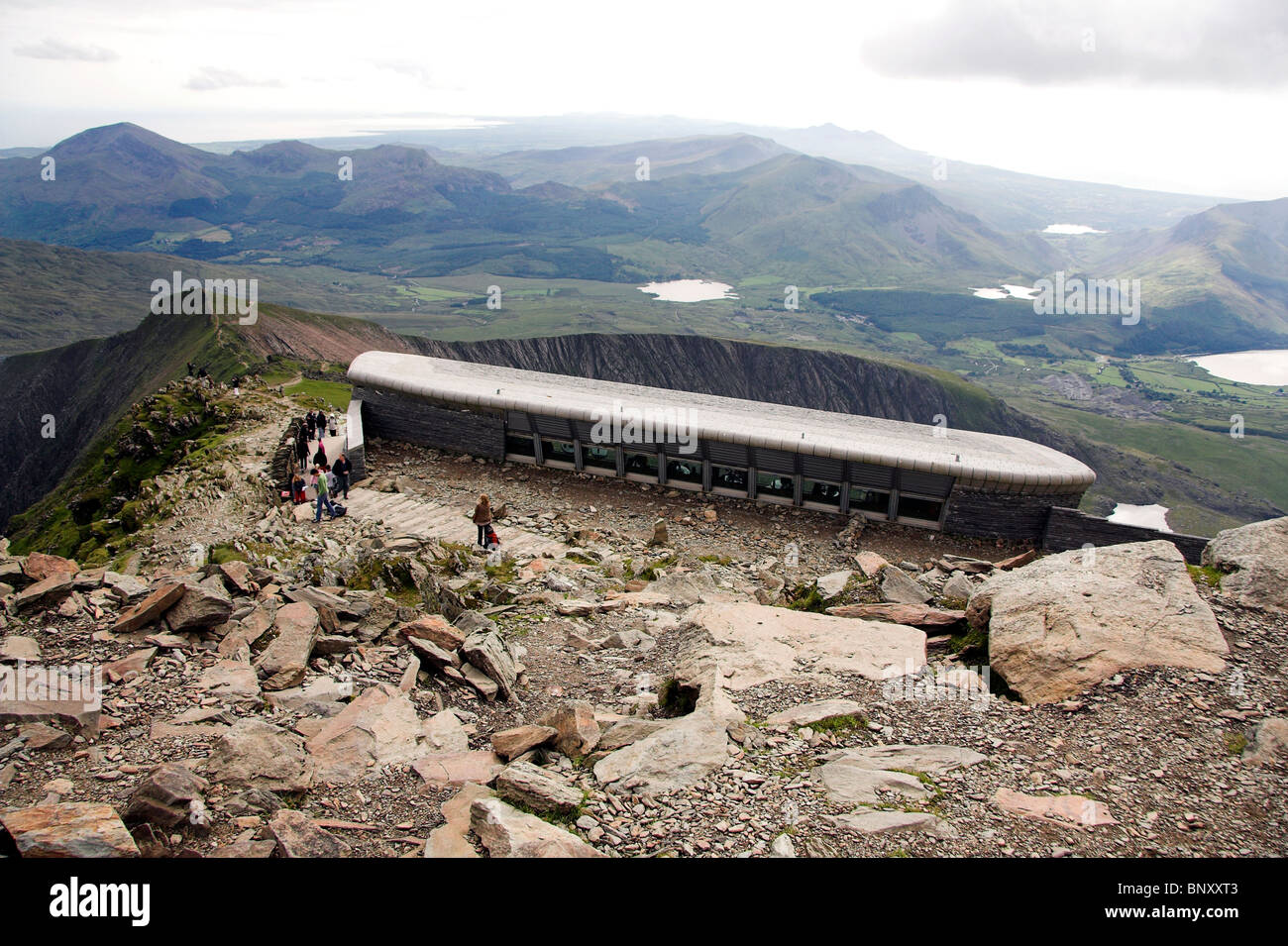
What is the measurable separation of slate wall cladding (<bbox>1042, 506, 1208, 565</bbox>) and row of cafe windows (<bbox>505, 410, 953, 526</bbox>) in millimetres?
3032

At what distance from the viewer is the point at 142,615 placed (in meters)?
12.4

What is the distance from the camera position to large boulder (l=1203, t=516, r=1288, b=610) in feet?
43.1

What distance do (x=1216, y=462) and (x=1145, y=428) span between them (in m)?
17.8

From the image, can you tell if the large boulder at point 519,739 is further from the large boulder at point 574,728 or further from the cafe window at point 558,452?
the cafe window at point 558,452

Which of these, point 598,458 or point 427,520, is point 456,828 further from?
point 598,458

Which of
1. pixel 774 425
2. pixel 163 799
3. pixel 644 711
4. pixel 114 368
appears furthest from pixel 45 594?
pixel 114 368

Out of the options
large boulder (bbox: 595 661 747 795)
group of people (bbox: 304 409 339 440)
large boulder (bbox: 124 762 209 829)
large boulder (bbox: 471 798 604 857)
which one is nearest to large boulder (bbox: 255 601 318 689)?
large boulder (bbox: 124 762 209 829)

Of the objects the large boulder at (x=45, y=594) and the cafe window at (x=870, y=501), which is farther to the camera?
the cafe window at (x=870, y=501)

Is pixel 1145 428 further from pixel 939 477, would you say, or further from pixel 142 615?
pixel 142 615

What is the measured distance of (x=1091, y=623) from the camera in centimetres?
1211

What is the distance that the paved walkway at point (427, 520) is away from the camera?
2125cm

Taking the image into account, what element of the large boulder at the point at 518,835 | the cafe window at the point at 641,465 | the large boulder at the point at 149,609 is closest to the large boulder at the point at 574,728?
the large boulder at the point at 518,835

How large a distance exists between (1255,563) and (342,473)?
22680mm

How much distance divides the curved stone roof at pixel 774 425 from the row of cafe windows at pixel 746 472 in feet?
1.51
